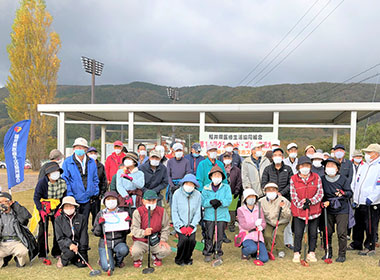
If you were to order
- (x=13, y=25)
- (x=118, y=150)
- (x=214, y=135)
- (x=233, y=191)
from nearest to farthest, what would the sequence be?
1. (x=233, y=191)
2. (x=118, y=150)
3. (x=214, y=135)
4. (x=13, y=25)

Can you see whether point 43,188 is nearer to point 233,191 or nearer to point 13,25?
point 233,191

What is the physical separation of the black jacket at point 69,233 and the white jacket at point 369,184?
14.4 feet

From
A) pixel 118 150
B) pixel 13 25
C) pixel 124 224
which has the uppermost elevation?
pixel 13 25

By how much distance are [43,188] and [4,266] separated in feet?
3.98

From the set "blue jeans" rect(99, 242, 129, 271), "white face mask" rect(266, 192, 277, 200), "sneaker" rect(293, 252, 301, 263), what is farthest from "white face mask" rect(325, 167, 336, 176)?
"blue jeans" rect(99, 242, 129, 271)

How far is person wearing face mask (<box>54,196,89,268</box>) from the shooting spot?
418 cm

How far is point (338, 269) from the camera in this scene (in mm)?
4172

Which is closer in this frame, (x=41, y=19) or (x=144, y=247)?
(x=144, y=247)

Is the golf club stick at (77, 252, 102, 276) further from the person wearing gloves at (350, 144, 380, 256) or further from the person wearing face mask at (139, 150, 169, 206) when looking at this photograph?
the person wearing gloves at (350, 144, 380, 256)

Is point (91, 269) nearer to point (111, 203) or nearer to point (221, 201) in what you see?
point (111, 203)

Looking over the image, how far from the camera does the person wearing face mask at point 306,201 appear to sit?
441 cm

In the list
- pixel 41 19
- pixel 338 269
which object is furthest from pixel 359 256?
pixel 41 19

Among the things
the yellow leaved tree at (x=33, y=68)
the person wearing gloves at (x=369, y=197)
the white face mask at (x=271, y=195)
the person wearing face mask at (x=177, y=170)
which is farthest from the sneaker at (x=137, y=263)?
the yellow leaved tree at (x=33, y=68)

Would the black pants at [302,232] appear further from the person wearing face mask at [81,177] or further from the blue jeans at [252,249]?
the person wearing face mask at [81,177]
